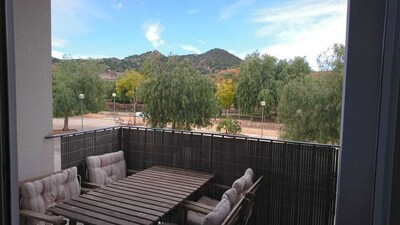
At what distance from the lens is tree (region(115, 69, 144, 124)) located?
16.5 meters

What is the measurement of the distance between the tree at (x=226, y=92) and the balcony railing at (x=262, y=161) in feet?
38.5

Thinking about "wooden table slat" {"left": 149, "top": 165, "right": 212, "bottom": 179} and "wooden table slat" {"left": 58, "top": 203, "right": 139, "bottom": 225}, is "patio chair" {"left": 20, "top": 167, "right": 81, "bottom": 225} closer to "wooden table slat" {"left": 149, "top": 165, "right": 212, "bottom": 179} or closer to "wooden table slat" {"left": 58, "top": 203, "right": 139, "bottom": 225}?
"wooden table slat" {"left": 58, "top": 203, "right": 139, "bottom": 225}

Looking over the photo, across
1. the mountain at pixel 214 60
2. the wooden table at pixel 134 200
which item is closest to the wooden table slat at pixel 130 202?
the wooden table at pixel 134 200

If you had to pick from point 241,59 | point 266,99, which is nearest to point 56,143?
point 266,99

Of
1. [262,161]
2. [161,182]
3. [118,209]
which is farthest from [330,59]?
[118,209]

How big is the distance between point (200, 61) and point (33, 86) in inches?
541

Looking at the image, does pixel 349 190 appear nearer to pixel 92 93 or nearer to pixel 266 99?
pixel 266 99

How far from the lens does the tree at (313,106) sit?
36.3 ft

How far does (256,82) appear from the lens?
15016 millimetres

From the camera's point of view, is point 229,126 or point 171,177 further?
point 229,126

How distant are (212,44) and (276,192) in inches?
642

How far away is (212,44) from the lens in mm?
18797

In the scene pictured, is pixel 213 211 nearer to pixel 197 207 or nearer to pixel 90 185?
pixel 197 207

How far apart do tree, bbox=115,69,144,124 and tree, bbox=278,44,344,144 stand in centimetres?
774
